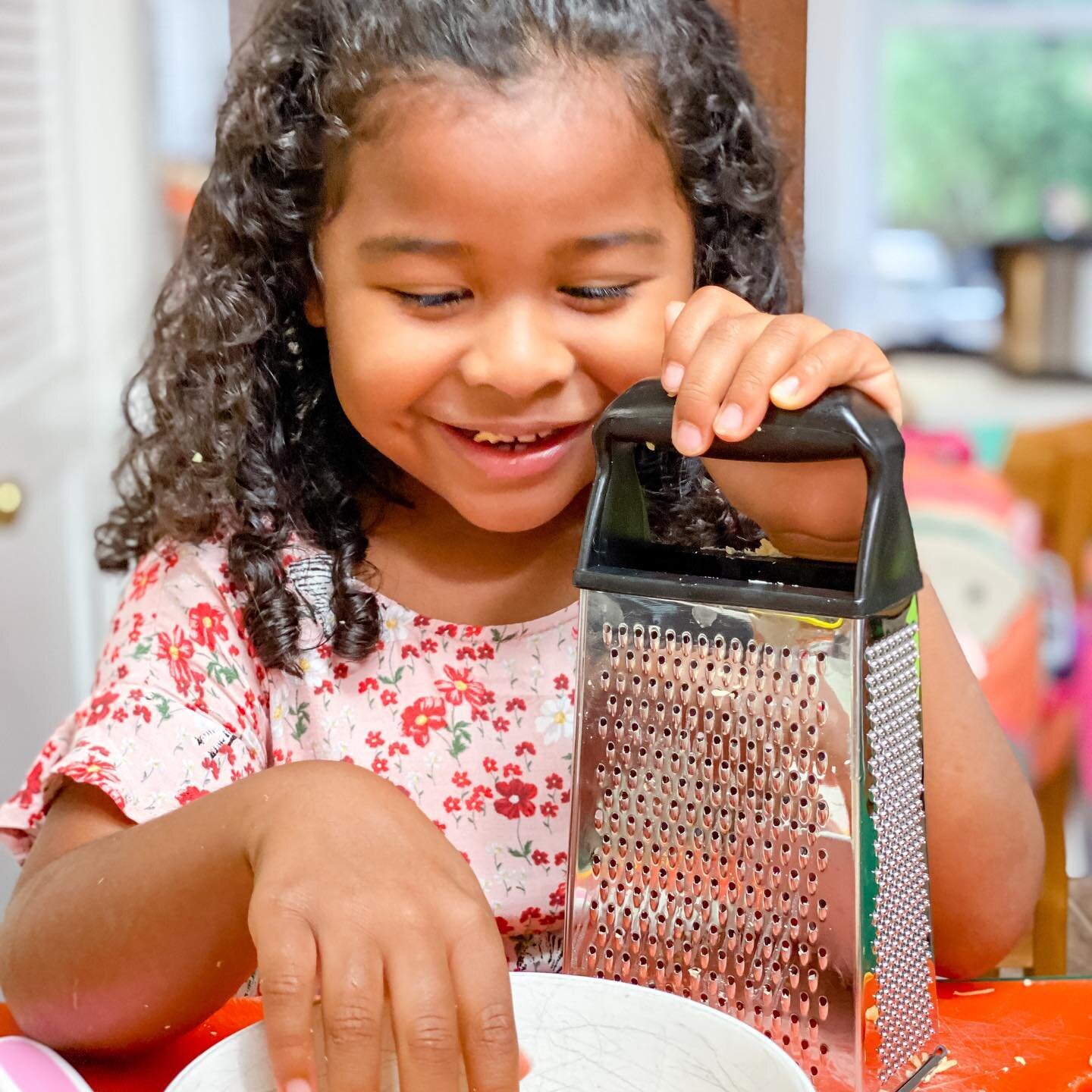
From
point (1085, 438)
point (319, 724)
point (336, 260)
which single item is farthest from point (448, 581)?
point (1085, 438)

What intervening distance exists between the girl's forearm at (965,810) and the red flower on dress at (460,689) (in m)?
0.34

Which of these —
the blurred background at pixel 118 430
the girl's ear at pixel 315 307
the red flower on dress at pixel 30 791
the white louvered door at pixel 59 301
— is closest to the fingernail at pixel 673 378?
the girl's ear at pixel 315 307

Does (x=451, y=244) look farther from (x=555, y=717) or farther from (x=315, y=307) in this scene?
(x=555, y=717)

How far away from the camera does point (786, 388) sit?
2.19 feet

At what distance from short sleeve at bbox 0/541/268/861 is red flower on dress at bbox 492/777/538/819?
0.58 feet

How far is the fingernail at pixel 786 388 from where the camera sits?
0.66 meters

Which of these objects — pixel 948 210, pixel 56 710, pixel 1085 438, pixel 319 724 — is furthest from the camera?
pixel 948 210

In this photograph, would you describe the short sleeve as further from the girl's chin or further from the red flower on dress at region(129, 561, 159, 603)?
the girl's chin

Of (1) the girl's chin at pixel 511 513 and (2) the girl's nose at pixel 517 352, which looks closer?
(2) the girl's nose at pixel 517 352

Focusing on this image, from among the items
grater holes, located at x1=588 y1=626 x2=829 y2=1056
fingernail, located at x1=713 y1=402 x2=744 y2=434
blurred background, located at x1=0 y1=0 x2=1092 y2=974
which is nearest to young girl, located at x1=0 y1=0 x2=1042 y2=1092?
fingernail, located at x1=713 y1=402 x2=744 y2=434

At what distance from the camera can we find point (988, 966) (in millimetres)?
952

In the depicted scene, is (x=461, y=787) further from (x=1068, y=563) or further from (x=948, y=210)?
(x=948, y=210)

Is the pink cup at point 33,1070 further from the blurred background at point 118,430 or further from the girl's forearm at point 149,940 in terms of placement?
the blurred background at point 118,430

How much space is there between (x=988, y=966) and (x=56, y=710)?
1.47 m
